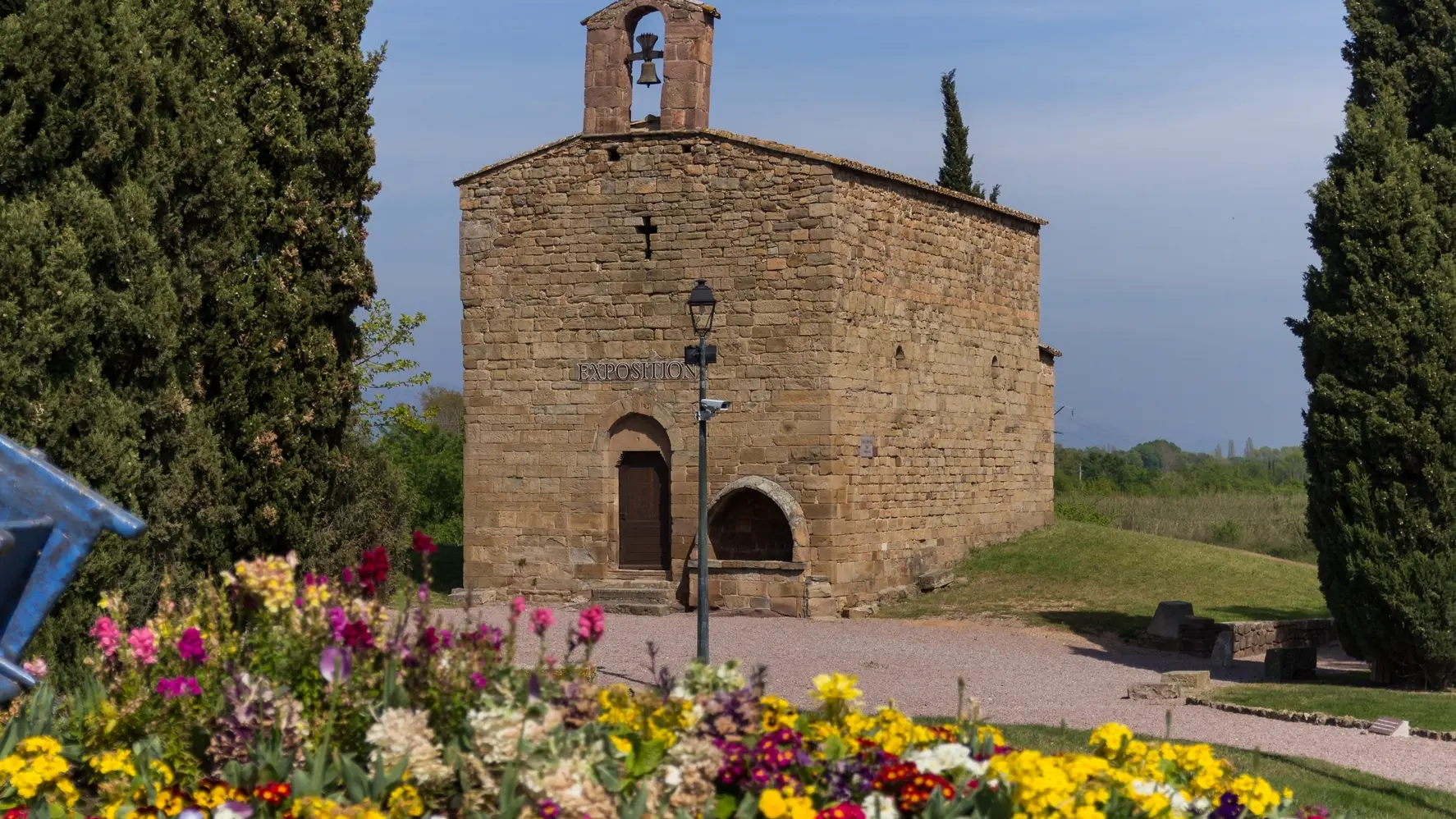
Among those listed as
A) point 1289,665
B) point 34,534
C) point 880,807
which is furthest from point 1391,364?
point 34,534

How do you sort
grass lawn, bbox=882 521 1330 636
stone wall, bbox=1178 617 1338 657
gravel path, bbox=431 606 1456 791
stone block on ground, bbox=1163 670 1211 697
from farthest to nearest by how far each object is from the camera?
grass lawn, bbox=882 521 1330 636 → stone wall, bbox=1178 617 1338 657 → stone block on ground, bbox=1163 670 1211 697 → gravel path, bbox=431 606 1456 791

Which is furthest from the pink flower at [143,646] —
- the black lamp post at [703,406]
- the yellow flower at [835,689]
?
the black lamp post at [703,406]

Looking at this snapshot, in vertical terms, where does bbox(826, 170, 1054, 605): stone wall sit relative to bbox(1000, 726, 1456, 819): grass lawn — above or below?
above

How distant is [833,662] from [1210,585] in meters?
8.91

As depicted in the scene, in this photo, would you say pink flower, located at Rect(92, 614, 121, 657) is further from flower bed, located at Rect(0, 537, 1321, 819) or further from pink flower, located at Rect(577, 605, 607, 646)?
pink flower, located at Rect(577, 605, 607, 646)

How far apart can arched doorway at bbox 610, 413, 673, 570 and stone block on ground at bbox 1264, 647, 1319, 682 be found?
8711 mm

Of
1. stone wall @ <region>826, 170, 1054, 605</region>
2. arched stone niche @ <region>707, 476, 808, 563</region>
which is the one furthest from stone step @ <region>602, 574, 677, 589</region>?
stone wall @ <region>826, 170, 1054, 605</region>

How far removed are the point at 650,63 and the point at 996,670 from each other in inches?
409

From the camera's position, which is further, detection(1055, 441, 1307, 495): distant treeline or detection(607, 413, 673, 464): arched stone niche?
detection(1055, 441, 1307, 495): distant treeline

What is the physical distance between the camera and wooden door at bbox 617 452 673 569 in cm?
2286

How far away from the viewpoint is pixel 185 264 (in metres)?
11.4

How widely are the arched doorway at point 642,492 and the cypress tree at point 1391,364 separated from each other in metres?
9.37

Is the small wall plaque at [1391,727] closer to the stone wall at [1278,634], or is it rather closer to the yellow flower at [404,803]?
the stone wall at [1278,634]

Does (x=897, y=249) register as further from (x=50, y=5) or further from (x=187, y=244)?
(x=50, y=5)
